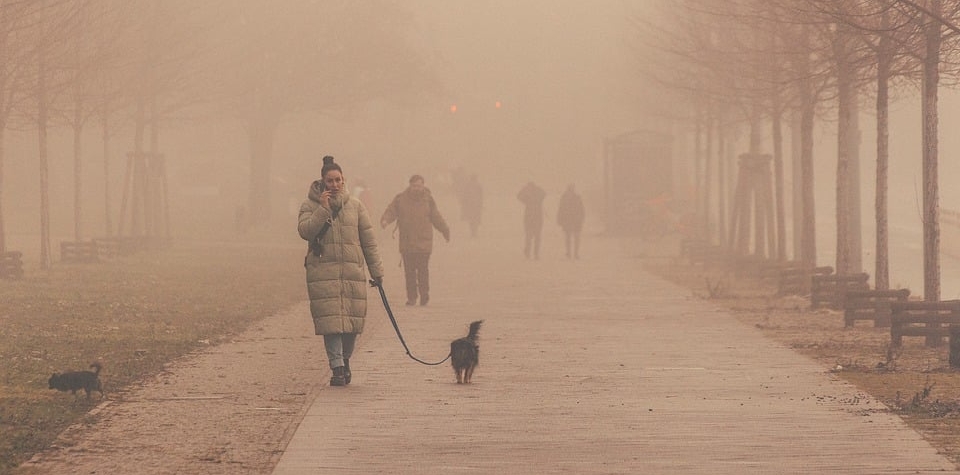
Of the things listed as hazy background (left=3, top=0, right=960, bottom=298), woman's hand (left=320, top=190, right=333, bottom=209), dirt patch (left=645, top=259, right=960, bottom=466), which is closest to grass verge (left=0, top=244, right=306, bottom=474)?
woman's hand (left=320, top=190, right=333, bottom=209)

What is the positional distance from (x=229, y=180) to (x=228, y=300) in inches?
2015

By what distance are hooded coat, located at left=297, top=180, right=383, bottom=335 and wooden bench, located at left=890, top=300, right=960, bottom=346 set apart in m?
5.43

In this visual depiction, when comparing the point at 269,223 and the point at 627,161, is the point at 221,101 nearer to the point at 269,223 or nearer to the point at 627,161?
the point at 269,223

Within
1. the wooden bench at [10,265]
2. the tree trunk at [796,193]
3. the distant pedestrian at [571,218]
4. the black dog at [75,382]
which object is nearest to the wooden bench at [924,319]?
the black dog at [75,382]

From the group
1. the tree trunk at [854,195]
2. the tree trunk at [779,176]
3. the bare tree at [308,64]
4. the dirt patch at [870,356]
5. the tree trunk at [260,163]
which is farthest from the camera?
the tree trunk at [260,163]

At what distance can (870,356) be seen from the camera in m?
15.1

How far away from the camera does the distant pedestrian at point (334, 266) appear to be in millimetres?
12625

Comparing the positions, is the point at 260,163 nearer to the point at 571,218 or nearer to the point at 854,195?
the point at 571,218

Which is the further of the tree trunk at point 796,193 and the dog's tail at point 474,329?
the tree trunk at point 796,193

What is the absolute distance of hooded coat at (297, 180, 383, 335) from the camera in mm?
12672

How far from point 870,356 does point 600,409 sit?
4517mm

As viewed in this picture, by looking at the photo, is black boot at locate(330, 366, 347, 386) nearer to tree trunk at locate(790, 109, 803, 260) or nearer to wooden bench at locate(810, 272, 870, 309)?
wooden bench at locate(810, 272, 870, 309)

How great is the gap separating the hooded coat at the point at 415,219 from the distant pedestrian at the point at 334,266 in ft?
28.3

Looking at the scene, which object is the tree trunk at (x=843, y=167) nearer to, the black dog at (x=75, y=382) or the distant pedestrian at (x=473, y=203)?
the black dog at (x=75, y=382)
